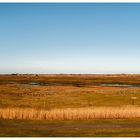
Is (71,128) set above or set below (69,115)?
below

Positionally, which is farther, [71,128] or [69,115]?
[69,115]

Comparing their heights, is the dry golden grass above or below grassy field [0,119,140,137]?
above

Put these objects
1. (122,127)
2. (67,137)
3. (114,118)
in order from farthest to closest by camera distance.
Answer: (114,118) < (122,127) < (67,137)

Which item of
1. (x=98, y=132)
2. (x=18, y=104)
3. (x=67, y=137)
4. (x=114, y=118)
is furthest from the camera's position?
(x=18, y=104)

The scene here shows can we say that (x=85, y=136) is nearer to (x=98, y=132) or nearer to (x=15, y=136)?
(x=98, y=132)

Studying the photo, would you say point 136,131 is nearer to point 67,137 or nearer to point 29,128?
point 67,137

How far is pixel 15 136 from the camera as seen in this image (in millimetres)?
17547

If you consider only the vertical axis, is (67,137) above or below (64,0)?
below

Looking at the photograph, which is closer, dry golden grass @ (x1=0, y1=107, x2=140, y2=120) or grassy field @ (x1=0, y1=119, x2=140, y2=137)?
grassy field @ (x1=0, y1=119, x2=140, y2=137)

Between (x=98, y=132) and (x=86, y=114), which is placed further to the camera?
(x=86, y=114)

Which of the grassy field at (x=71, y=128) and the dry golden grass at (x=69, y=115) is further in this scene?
the dry golden grass at (x=69, y=115)

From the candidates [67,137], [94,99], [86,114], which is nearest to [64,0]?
[67,137]

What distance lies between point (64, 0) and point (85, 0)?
115 centimetres

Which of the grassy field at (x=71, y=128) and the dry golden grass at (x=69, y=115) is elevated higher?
the dry golden grass at (x=69, y=115)
